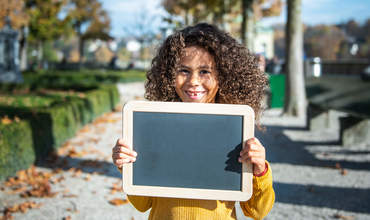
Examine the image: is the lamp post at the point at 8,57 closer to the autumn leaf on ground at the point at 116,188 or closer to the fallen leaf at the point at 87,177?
the fallen leaf at the point at 87,177

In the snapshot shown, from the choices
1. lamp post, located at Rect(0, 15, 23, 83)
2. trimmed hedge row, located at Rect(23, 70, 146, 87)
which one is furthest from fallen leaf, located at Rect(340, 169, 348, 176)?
lamp post, located at Rect(0, 15, 23, 83)

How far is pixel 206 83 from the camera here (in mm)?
1837

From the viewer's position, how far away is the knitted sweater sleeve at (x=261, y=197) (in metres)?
1.66

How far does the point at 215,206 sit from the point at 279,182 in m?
3.76

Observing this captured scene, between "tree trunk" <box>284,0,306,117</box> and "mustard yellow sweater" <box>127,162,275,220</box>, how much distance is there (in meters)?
9.96

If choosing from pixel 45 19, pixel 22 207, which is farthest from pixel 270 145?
pixel 45 19

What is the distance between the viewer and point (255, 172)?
1.58 m

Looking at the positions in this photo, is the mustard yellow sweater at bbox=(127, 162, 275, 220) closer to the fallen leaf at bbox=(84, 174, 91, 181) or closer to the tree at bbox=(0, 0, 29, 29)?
the fallen leaf at bbox=(84, 174, 91, 181)

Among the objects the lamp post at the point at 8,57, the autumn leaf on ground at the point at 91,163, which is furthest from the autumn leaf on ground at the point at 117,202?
the lamp post at the point at 8,57

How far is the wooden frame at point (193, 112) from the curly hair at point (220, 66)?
1.34ft

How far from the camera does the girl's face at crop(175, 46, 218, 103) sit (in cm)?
182

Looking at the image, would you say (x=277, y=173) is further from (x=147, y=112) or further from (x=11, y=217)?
(x=147, y=112)

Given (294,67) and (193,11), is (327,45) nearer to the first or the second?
(193,11)

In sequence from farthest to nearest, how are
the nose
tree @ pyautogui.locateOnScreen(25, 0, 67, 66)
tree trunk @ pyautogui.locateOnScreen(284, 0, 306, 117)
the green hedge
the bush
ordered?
Answer: tree @ pyautogui.locateOnScreen(25, 0, 67, 66) < tree trunk @ pyautogui.locateOnScreen(284, 0, 306, 117) < the bush < the green hedge < the nose
